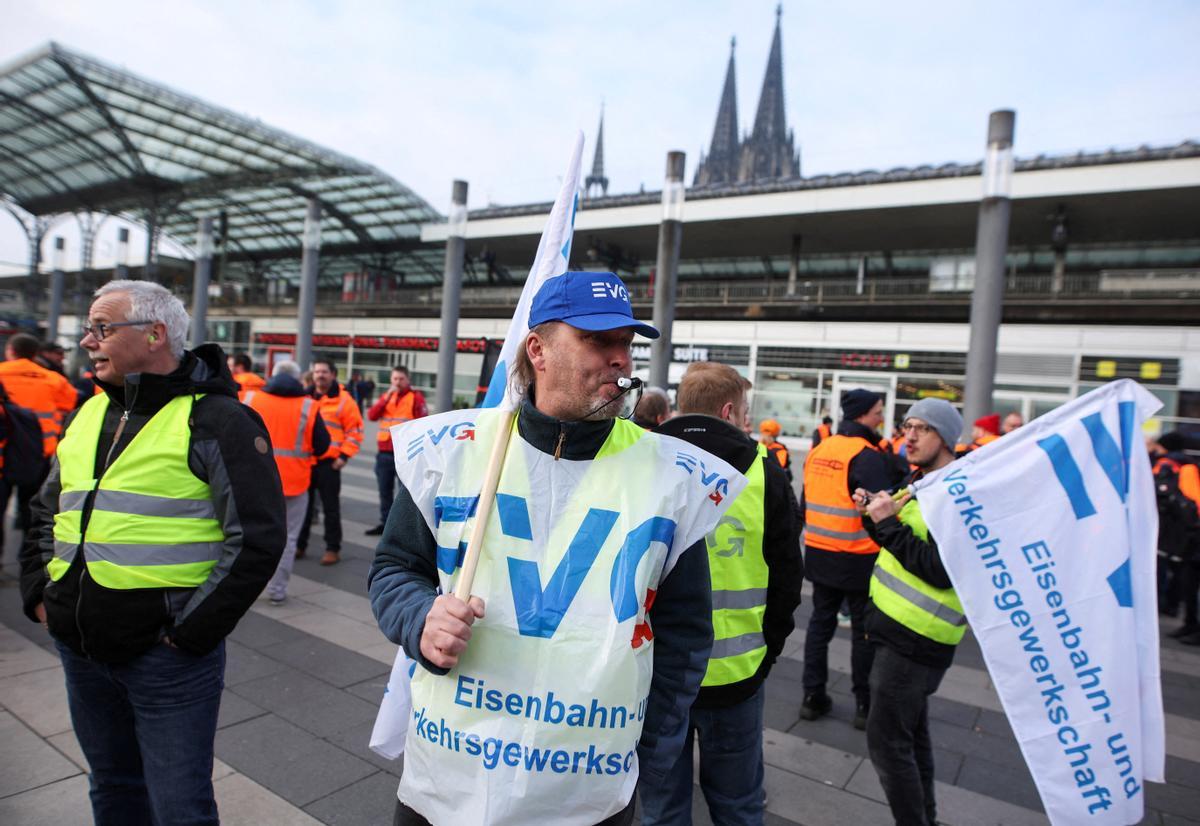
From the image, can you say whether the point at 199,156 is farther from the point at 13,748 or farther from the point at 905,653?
the point at 905,653

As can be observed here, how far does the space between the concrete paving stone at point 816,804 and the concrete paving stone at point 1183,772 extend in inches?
71.2

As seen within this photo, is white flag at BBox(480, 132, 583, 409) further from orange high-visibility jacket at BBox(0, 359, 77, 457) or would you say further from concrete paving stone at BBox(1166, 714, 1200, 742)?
orange high-visibility jacket at BBox(0, 359, 77, 457)

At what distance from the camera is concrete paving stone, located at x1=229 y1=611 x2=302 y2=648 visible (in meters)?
4.73

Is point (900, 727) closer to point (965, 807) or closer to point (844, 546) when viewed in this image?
point (965, 807)

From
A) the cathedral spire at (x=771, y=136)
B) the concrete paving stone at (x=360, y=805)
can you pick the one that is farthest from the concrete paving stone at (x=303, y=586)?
the cathedral spire at (x=771, y=136)

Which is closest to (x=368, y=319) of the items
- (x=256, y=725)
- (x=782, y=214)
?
(x=782, y=214)

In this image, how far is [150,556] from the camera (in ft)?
6.75

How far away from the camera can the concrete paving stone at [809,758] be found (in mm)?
3546

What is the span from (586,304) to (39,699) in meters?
3.94

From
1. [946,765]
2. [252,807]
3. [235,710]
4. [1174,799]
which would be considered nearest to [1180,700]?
[1174,799]

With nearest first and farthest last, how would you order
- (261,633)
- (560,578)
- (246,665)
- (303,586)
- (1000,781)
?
1. (560,578)
2. (1000,781)
3. (246,665)
4. (261,633)
5. (303,586)

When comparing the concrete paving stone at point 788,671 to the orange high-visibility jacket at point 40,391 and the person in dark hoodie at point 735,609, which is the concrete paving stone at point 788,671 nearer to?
the person in dark hoodie at point 735,609

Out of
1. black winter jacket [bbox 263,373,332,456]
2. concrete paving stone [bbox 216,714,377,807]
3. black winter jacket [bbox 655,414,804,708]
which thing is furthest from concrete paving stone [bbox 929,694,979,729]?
black winter jacket [bbox 263,373,332,456]

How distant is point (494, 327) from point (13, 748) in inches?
1037
